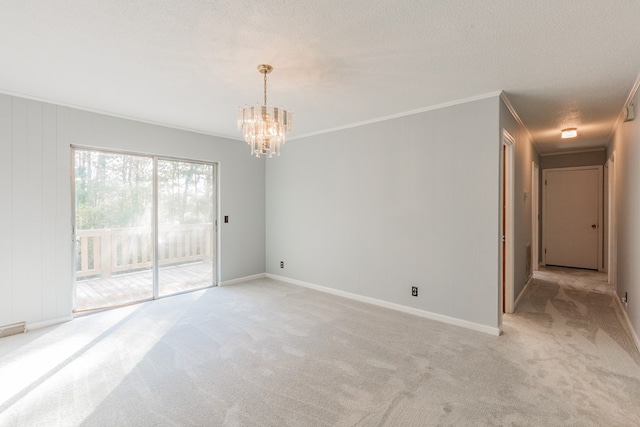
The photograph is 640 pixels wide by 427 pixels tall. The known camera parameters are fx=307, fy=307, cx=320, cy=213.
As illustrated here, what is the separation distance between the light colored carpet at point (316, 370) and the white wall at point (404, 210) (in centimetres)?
49

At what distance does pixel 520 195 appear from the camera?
13.9 ft

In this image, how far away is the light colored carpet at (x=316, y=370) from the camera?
76.6 inches

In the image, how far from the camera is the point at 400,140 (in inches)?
151

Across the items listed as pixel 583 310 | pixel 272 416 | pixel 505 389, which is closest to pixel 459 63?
pixel 505 389

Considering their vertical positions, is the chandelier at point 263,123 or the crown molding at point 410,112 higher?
the crown molding at point 410,112

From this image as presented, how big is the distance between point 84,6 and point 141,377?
2523mm

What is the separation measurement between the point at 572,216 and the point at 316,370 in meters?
6.73

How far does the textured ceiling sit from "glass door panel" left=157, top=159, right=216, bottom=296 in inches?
48.8

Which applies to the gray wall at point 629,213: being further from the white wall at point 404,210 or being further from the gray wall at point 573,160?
the gray wall at point 573,160

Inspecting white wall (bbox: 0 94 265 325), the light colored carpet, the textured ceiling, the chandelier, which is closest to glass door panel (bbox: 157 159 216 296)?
white wall (bbox: 0 94 265 325)

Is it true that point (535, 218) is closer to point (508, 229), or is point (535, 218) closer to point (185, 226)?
point (508, 229)

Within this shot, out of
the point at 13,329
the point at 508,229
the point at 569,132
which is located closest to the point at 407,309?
the point at 508,229

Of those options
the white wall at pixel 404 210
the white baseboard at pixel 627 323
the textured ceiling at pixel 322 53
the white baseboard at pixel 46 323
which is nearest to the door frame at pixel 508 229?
the textured ceiling at pixel 322 53

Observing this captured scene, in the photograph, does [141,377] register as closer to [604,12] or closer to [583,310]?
[604,12]
